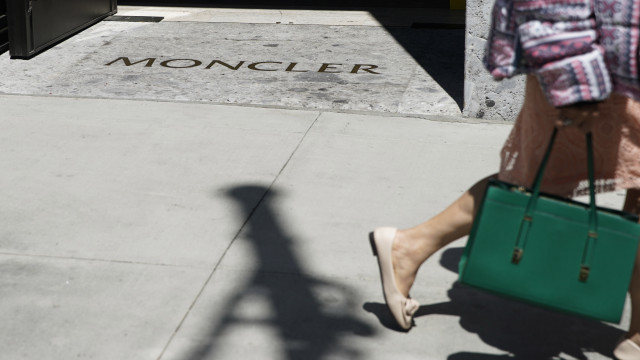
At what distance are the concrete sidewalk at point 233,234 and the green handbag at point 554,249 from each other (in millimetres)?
540

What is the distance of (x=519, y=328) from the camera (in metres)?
3.26

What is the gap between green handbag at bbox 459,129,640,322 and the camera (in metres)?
2.57

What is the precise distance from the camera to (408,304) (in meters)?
3.15

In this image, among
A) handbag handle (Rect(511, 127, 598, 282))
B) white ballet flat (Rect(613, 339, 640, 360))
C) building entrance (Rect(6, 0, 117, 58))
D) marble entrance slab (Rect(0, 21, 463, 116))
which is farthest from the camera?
building entrance (Rect(6, 0, 117, 58))

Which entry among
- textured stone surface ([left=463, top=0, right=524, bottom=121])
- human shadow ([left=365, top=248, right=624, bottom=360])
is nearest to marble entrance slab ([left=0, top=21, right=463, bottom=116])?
textured stone surface ([left=463, top=0, right=524, bottom=121])

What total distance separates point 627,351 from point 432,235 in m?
0.71

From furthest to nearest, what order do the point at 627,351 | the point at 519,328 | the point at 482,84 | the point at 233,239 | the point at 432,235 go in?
the point at 482,84 → the point at 233,239 → the point at 519,328 → the point at 432,235 → the point at 627,351

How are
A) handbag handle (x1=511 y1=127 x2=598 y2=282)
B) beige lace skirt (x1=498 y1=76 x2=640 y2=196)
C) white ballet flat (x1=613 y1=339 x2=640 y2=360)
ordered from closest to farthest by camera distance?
handbag handle (x1=511 y1=127 x2=598 y2=282), beige lace skirt (x1=498 y1=76 x2=640 y2=196), white ballet flat (x1=613 y1=339 x2=640 y2=360)

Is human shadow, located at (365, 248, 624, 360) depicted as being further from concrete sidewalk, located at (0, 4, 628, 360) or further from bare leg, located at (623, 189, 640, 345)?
bare leg, located at (623, 189, 640, 345)

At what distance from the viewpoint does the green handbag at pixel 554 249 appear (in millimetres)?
2570

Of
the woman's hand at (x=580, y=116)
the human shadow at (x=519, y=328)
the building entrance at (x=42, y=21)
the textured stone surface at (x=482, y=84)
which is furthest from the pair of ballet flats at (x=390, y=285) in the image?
the building entrance at (x=42, y=21)

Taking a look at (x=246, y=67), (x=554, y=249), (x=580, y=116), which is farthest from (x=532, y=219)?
(x=246, y=67)

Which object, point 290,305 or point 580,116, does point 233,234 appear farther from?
point 580,116

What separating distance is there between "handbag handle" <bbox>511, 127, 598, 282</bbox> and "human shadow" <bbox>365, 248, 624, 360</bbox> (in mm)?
602
